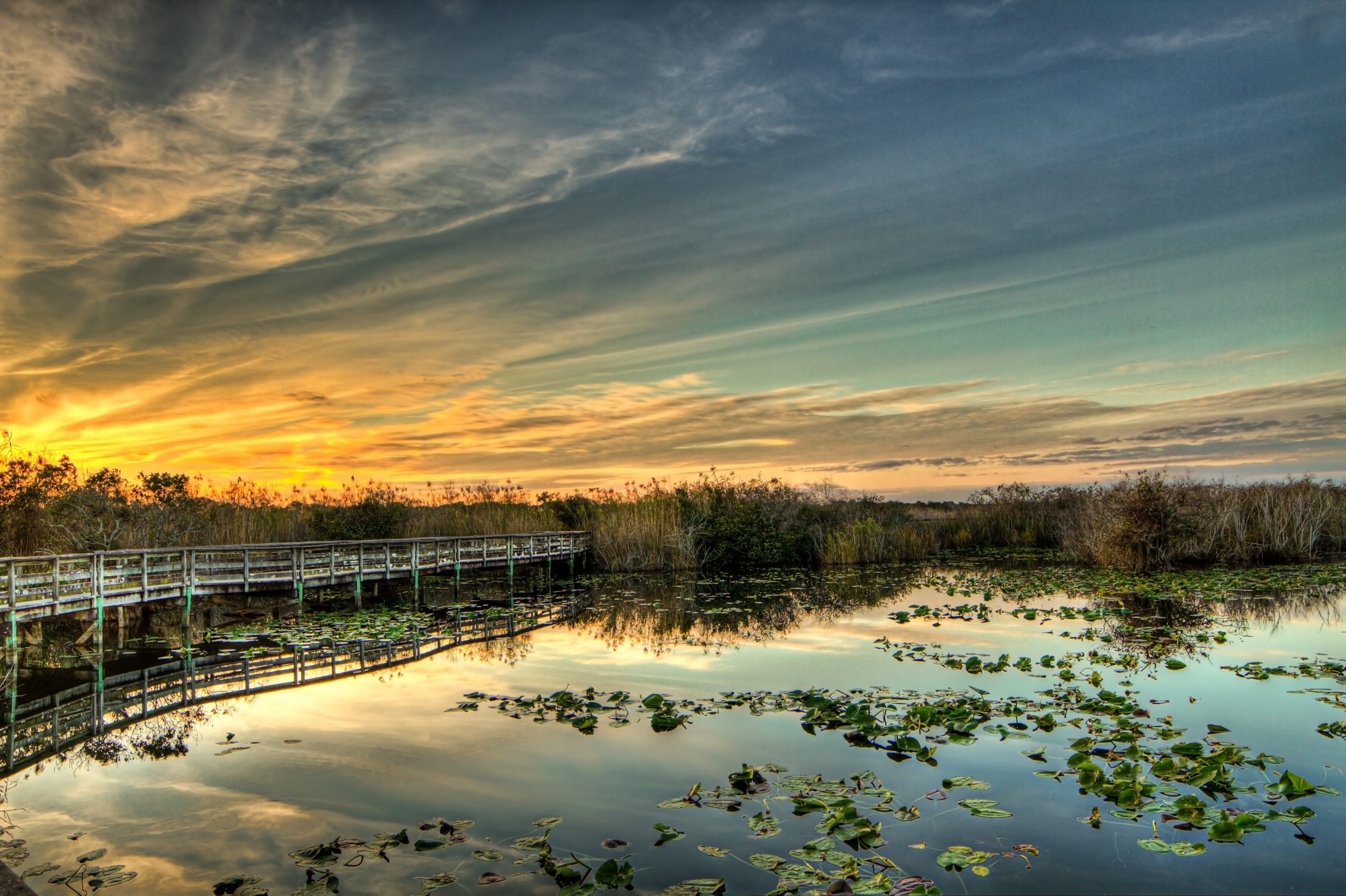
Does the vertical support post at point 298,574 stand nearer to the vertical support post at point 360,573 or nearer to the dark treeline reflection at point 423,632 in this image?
the dark treeline reflection at point 423,632

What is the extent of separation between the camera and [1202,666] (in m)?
10.9

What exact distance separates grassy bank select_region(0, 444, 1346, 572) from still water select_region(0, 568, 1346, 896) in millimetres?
13879

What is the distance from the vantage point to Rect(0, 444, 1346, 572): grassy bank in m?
22.2

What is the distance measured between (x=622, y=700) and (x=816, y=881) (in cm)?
533

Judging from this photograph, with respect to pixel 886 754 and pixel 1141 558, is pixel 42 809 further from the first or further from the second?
pixel 1141 558

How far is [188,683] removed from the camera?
11781mm

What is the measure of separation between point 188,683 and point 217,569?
7.81 metres

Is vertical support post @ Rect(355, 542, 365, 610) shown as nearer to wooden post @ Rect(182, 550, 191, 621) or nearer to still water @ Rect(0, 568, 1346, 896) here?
wooden post @ Rect(182, 550, 191, 621)

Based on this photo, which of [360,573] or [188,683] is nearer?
[188,683]

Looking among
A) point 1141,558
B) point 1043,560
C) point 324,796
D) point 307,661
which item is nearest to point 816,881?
point 324,796

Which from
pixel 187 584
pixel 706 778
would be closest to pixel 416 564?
pixel 187 584

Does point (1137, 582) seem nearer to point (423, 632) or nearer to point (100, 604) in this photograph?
point (423, 632)

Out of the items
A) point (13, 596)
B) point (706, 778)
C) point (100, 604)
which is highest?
point (13, 596)

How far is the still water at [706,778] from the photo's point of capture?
5012 millimetres
